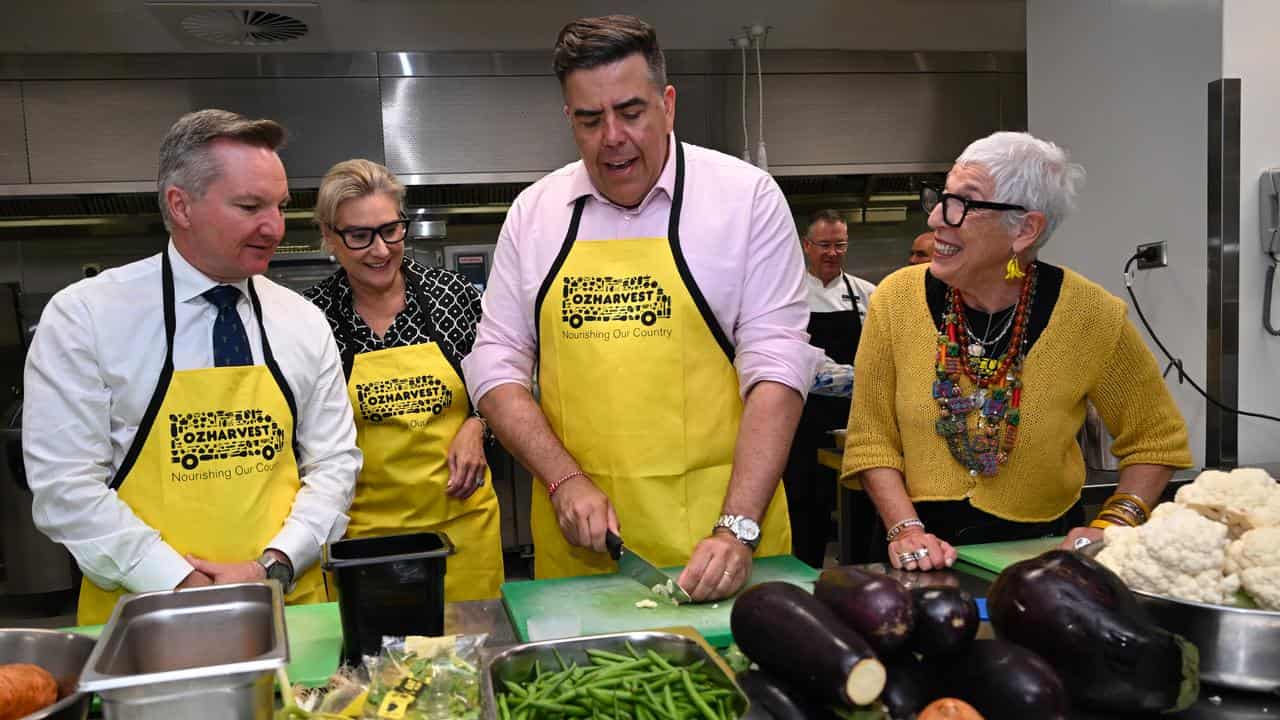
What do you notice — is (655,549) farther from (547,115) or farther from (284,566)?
(547,115)

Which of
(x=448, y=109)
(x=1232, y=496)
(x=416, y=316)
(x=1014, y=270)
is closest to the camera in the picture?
(x=1232, y=496)

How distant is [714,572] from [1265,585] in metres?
0.78

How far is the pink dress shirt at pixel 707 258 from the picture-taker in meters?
2.07

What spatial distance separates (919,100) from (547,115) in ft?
7.75

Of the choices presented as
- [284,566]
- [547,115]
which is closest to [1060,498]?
[284,566]

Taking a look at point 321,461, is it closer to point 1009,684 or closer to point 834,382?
point 1009,684

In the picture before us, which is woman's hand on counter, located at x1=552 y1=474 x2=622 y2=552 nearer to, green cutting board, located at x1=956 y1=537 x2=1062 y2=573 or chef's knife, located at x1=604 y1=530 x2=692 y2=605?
chef's knife, located at x1=604 y1=530 x2=692 y2=605

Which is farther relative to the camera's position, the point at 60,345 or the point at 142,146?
the point at 142,146

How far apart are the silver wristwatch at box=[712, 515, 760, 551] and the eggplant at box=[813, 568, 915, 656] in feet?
2.12

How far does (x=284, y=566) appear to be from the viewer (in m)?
1.95

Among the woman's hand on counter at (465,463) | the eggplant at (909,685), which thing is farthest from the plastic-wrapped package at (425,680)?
the woman's hand on counter at (465,463)

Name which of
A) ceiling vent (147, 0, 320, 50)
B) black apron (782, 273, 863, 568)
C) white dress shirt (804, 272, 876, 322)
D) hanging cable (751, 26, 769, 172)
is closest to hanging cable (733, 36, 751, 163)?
hanging cable (751, 26, 769, 172)

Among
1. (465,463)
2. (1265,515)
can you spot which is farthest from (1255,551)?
(465,463)

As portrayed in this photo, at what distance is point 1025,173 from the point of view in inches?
82.6
